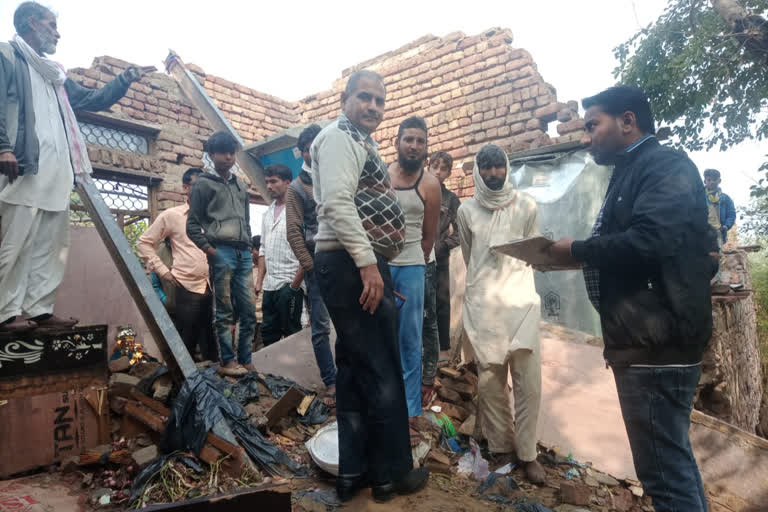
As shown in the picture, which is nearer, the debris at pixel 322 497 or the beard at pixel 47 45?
the debris at pixel 322 497

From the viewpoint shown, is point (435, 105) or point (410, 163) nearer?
point (410, 163)

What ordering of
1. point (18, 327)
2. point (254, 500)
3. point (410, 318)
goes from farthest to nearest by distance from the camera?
point (410, 318)
point (18, 327)
point (254, 500)

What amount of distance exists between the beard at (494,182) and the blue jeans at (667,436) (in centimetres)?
167

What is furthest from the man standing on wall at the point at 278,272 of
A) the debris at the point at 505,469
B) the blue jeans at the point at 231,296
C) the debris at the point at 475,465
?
the debris at the point at 505,469

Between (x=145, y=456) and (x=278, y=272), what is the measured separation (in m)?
1.81

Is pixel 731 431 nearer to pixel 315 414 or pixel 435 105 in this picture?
pixel 315 414

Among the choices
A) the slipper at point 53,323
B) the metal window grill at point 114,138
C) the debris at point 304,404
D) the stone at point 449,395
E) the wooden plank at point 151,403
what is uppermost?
the metal window grill at point 114,138

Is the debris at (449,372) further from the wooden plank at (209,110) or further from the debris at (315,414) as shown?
the wooden plank at (209,110)

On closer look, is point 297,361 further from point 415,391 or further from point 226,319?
point 415,391

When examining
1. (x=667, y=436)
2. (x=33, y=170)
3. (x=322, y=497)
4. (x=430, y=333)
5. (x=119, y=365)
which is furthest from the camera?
(x=430, y=333)

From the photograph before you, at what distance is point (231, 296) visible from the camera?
3447 mm

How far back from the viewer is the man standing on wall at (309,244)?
3.02 m

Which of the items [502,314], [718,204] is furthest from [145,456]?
[718,204]

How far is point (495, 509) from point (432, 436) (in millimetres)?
871
